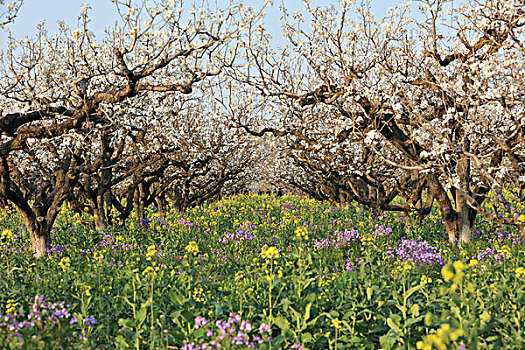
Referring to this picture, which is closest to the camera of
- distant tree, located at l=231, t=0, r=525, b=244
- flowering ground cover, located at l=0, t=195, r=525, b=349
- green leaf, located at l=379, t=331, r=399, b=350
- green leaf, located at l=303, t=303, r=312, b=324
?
flowering ground cover, located at l=0, t=195, r=525, b=349

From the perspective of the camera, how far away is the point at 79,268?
31.5 feet

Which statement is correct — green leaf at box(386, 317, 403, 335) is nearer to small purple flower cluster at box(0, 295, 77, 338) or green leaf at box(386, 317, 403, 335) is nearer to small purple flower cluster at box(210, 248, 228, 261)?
small purple flower cluster at box(0, 295, 77, 338)

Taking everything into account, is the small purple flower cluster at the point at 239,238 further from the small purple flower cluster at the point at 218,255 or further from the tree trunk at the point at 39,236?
the tree trunk at the point at 39,236

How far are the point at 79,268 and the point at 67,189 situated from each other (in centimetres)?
274

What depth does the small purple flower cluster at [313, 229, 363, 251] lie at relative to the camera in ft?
37.8

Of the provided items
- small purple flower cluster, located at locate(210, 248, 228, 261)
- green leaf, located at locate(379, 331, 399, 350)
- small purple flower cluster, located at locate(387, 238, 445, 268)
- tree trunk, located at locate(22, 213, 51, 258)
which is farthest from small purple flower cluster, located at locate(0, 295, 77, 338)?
tree trunk, located at locate(22, 213, 51, 258)

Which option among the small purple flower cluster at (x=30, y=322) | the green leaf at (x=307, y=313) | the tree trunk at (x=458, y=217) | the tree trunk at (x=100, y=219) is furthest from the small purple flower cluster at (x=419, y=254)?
the tree trunk at (x=100, y=219)

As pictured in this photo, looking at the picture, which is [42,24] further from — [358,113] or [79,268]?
[358,113]

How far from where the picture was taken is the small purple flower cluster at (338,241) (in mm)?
11512

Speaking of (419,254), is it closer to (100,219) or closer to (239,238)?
(239,238)

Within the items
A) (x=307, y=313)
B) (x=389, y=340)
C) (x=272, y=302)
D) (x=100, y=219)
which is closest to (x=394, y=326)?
(x=389, y=340)

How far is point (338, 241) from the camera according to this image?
12000 millimetres

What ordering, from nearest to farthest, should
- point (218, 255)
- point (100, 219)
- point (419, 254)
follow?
1. point (419, 254)
2. point (218, 255)
3. point (100, 219)

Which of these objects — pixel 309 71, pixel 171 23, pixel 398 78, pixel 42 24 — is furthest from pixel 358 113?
pixel 42 24
